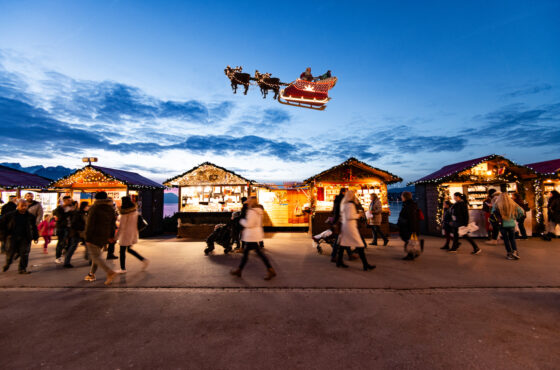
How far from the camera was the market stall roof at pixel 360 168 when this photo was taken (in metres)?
12.1

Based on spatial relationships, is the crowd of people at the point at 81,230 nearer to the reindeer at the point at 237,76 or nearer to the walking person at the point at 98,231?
the walking person at the point at 98,231

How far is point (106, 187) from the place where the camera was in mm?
12367

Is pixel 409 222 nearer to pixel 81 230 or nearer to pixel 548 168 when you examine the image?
pixel 81 230

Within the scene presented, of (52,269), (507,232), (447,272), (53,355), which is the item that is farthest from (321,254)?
(52,269)

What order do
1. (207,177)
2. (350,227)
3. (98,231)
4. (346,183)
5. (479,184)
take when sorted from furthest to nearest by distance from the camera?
(207,177), (346,183), (479,184), (350,227), (98,231)

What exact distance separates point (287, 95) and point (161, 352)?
940 cm

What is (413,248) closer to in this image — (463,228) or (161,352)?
(463,228)

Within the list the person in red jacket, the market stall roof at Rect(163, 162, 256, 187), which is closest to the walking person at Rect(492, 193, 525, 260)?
the person in red jacket

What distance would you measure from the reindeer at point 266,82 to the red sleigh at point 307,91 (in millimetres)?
329

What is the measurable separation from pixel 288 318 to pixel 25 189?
15.5m

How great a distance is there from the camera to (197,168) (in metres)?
12.9

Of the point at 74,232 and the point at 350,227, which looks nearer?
the point at 350,227

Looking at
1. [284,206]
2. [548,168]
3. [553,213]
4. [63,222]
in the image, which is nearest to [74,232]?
[63,222]

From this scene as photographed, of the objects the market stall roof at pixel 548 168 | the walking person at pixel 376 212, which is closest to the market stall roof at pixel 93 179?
the walking person at pixel 376 212
